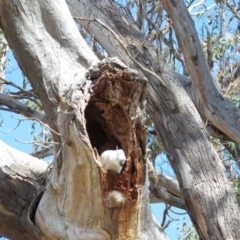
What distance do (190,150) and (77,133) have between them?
1720mm

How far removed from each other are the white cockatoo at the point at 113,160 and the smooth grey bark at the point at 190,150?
1.40 meters

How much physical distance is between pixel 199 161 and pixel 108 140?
1387mm

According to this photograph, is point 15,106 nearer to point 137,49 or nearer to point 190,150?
point 137,49

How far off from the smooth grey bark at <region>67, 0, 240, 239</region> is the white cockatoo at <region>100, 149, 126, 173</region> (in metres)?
1.40

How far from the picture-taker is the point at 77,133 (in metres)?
2.01

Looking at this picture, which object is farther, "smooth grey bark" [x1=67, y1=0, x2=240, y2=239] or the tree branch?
the tree branch

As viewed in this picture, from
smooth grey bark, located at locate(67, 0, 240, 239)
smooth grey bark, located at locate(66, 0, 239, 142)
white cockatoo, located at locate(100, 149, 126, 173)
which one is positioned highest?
smooth grey bark, located at locate(66, 0, 239, 142)

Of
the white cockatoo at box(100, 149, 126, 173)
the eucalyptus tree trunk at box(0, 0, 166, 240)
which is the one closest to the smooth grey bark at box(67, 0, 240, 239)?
the eucalyptus tree trunk at box(0, 0, 166, 240)

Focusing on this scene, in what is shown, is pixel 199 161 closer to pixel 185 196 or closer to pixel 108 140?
pixel 185 196

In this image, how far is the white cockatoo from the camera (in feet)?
6.75

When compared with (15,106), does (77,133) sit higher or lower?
lower

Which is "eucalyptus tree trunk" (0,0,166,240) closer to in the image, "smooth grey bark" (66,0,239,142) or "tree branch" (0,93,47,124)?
"smooth grey bark" (66,0,239,142)

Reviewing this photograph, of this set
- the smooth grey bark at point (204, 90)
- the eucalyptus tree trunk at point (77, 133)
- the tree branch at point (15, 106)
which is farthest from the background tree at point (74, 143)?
the tree branch at point (15, 106)

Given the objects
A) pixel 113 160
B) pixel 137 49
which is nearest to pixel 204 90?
pixel 137 49
